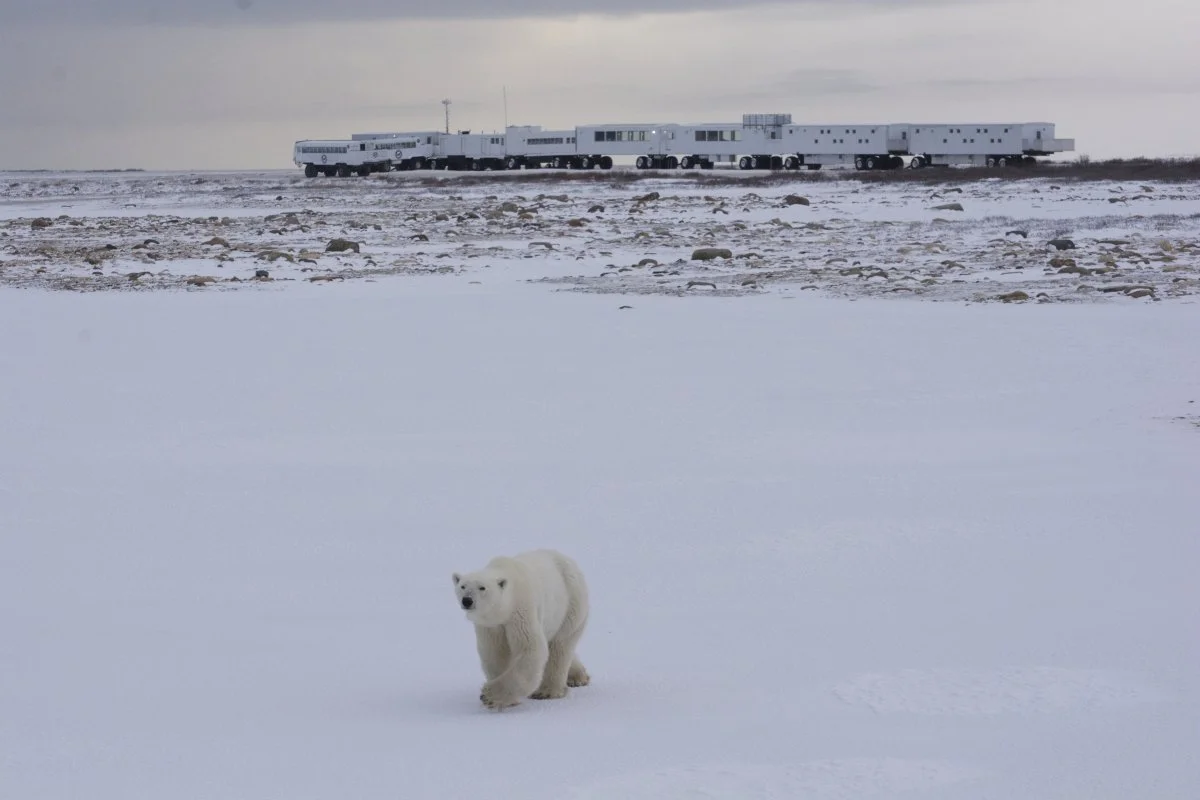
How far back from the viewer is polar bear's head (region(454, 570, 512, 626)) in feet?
14.3

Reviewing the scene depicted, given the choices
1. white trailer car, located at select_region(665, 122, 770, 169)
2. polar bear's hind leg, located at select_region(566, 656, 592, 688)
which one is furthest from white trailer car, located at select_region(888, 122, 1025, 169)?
polar bear's hind leg, located at select_region(566, 656, 592, 688)

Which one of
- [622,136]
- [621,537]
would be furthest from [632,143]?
[621,537]

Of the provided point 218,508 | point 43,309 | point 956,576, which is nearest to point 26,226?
point 43,309

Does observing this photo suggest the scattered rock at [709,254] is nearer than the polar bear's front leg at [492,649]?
No

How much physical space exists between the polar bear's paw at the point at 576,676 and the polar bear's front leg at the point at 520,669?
0.36 meters

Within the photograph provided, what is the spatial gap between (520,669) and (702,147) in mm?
83124

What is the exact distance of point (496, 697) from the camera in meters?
4.63

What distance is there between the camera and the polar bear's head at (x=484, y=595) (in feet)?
14.3

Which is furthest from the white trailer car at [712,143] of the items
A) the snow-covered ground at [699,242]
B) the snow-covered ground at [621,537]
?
the snow-covered ground at [621,537]

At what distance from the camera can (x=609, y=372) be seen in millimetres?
12414

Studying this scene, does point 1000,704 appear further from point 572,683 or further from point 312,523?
point 312,523

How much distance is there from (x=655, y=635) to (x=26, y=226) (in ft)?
113

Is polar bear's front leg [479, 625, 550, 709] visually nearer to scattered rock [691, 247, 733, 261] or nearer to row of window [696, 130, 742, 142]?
scattered rock [691, 247, 733, 261]

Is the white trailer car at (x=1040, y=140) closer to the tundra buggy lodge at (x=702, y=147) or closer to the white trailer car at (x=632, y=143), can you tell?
the tundra buggy lodge at (x=702, y=147)
